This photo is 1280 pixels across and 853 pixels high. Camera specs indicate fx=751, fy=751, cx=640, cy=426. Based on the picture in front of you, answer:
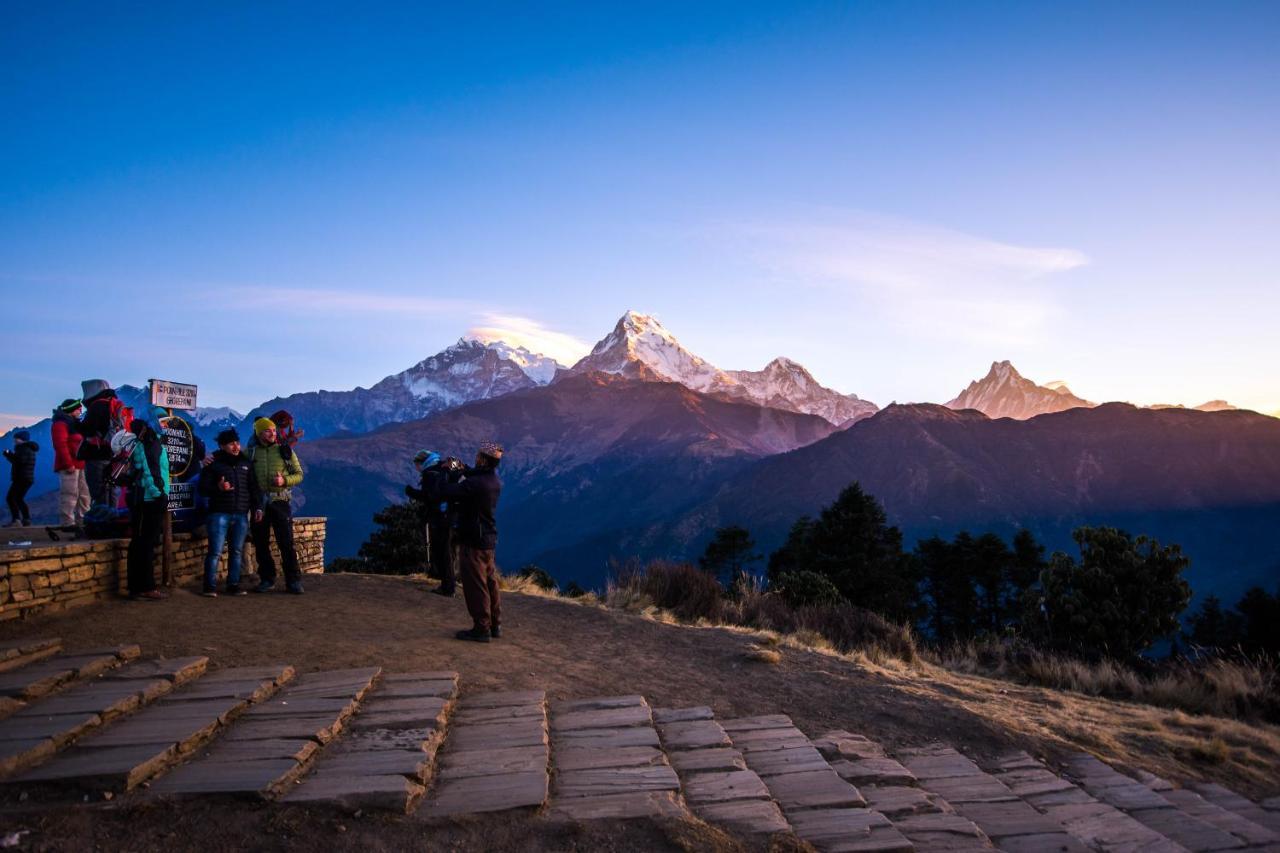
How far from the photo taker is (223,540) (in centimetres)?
922

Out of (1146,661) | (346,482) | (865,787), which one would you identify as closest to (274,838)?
(865,787)

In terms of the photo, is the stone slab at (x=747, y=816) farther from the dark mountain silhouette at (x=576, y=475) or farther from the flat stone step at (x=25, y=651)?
the dark mountain silhouette at (x=576, y=475)

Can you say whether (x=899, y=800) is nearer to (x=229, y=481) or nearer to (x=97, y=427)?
(x=229, y=481)

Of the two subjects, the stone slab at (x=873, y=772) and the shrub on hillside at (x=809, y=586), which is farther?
the shrub on hillside at (x=809, y=586)

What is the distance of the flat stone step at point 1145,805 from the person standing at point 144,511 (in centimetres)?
942

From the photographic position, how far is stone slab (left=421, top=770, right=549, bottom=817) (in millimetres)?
3967

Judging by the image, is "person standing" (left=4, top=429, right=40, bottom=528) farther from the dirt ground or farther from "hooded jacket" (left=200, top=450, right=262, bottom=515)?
the dirt ground

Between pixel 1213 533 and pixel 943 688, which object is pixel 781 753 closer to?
pixel 943 688

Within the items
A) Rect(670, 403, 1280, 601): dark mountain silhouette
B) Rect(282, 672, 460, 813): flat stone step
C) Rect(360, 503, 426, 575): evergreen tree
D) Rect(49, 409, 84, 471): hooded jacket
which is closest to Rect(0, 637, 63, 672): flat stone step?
Rect(282, 672, 460, 813): flat stone step

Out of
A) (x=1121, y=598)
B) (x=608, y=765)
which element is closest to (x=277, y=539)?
(x=608, y=765)

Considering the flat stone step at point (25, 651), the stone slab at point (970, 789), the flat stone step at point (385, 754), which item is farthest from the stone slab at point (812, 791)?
the flat stone step at point (25, 651)

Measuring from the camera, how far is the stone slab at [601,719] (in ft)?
18.1

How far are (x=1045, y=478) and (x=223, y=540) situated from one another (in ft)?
482

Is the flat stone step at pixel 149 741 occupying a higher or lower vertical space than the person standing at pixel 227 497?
lower
